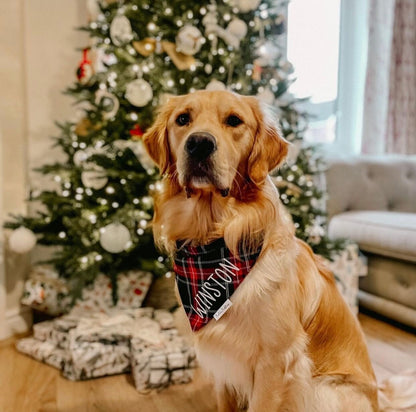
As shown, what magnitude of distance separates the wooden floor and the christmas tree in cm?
47

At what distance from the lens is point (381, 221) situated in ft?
8.87

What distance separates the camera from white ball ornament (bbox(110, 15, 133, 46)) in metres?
2.32

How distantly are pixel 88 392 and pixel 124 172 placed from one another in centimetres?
108

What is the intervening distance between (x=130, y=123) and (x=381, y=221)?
1.66 meters

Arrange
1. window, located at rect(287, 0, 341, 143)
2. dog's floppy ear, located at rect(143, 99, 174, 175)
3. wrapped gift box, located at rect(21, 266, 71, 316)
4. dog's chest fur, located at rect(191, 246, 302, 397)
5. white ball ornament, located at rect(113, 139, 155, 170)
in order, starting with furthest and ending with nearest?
window, located at rect(287, 0, 341, 143)
wrapped gift box, located at rect(21, 266, 71, 316)
white ball ornament, located at rect(113, 139, 155, 170)
dog's floppy ear, located at rect(143, 99, 174, 175)
dog's chest fur, located at rect(191, 246, 302, 397)

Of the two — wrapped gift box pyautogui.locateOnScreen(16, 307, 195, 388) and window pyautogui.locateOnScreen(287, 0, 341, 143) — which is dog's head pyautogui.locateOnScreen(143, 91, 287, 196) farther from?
window pyautogui.locateOnScreen(287, 0, 341, 143)

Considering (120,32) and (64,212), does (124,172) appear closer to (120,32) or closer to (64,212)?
(64,212)

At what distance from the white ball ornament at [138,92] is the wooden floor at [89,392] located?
1.39 m

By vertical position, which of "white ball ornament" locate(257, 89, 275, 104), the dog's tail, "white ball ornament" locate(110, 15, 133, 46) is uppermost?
"white ball ornament" locate(110, 15, 133, 46)

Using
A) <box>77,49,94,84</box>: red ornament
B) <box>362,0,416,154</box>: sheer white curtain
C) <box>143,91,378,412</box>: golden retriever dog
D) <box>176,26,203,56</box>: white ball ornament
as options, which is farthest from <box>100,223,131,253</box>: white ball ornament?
<box>362,0,416,154</box>: sheer white curtain

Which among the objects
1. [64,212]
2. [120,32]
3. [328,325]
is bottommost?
[328,325]

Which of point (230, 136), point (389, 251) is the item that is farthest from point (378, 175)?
point (230, 136)

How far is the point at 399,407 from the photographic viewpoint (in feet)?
4.79

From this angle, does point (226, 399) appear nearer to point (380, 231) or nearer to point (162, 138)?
point (162, 138)
